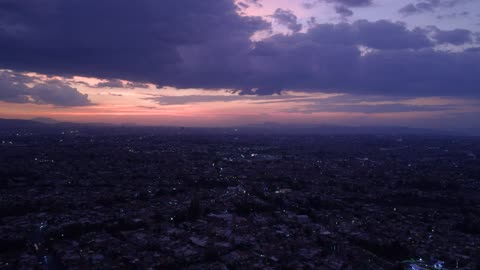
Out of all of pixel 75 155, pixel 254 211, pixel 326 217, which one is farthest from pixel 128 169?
pixel 326 217

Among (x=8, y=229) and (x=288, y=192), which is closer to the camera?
(x=8, y=229)

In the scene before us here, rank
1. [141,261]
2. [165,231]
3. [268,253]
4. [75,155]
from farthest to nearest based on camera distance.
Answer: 1. [75,155]
2. [165,231]
3. [268,253]
4. [141,261]

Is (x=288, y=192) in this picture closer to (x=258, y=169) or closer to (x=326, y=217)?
(x=326, y=217)

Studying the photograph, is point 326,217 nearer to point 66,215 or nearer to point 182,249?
point 182,249

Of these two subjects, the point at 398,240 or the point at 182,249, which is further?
the point at 398,240

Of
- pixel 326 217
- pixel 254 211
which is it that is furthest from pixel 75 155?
pixel 326 217

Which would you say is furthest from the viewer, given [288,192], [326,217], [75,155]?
[75,155]
